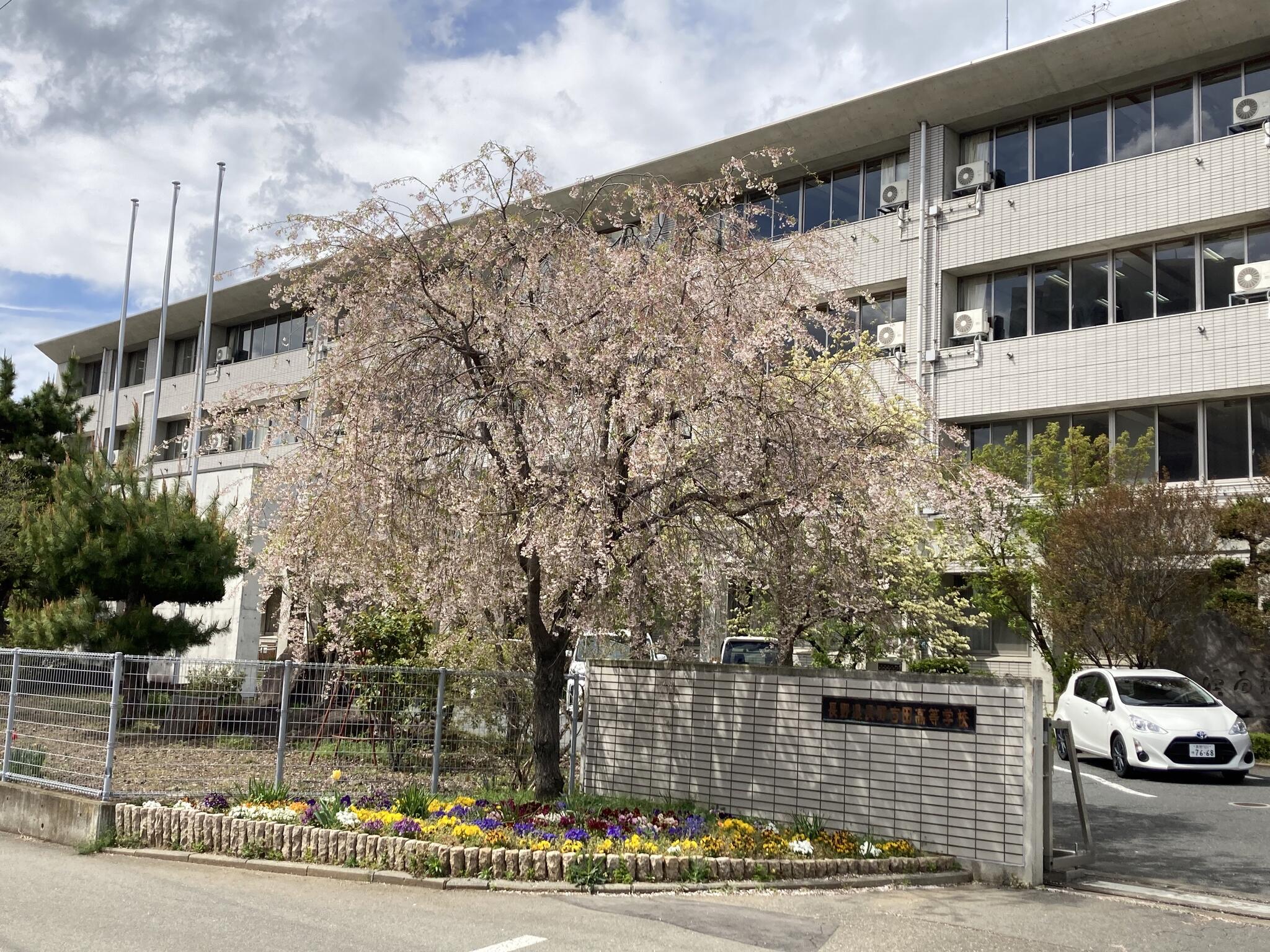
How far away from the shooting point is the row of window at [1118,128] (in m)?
23.4

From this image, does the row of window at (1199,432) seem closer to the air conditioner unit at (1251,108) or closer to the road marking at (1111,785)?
the air conditioner unit at (1251,108)

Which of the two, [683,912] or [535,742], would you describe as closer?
[683,912]

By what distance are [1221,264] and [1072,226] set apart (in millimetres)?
3168

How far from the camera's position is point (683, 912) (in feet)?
24.3

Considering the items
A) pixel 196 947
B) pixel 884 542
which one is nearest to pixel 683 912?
pixel 196 947

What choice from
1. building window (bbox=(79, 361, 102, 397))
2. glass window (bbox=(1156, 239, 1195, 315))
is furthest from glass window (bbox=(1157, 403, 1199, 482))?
building window (bbox=(79, 361, 102, 397))

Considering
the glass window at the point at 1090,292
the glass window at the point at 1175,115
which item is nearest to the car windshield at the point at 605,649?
the glass window at the point at 1090,292

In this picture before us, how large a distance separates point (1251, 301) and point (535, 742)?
18900mm

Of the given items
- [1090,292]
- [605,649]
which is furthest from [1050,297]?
[605,649]

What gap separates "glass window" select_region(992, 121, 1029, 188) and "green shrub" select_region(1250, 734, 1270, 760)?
13690 mm

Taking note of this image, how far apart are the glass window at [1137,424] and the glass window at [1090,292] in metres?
2.09

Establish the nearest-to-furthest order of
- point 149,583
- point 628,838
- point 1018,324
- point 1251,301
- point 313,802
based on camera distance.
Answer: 1. point 628,838
2. point 313,802
3. point 149,583
4. point 1251,301
5. point 1018,324

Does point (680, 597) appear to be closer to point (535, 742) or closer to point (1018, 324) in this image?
point (535, 742)

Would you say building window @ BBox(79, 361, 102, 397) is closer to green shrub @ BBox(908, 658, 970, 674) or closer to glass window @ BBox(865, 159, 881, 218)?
glass window @ BBox(865, 159, 881, 218)
